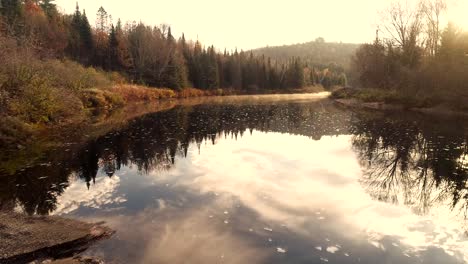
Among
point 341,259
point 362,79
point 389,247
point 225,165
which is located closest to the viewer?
point 341,259

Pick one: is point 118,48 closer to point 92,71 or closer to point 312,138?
point 92,71

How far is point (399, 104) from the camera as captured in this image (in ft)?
151

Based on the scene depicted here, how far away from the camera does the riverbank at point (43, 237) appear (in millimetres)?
7328

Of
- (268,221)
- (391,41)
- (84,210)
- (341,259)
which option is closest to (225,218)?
(268,221)

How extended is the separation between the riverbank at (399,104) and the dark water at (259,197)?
740 inches

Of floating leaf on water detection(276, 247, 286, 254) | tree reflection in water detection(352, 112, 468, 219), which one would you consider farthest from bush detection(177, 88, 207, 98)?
floating leaf on water detection(276, 247, 286, 254)

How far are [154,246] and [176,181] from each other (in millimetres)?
5819

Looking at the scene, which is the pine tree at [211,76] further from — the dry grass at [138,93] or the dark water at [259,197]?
the dark water at [259,197]

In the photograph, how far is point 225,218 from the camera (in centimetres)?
1030

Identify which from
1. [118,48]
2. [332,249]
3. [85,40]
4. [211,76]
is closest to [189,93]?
[211,76]

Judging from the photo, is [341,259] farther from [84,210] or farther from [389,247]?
[84,210]

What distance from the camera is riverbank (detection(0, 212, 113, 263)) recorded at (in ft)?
24.0

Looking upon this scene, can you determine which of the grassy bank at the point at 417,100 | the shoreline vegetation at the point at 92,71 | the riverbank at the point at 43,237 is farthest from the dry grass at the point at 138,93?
the riverbank at the point at 43,237

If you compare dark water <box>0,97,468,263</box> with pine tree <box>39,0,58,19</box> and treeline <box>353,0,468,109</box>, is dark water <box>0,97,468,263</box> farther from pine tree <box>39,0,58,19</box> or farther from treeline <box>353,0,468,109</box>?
pine tree <box>39,0,58,19</box>
